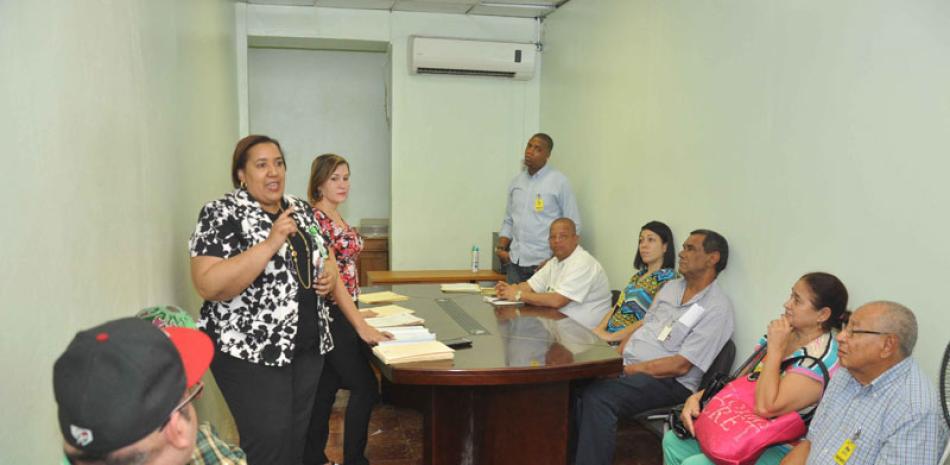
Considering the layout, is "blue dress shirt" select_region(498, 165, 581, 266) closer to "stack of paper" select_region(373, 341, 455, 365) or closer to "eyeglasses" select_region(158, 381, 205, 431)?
"stack of paper" select_region(373, 341, 455, 365)

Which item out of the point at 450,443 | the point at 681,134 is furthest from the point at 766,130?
the point at 450,443

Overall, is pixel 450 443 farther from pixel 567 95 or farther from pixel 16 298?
pixel 567 95

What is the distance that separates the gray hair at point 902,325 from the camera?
2.10m

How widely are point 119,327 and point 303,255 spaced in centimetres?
150

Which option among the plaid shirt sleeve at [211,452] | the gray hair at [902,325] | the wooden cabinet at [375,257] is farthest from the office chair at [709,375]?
the wooden cabinet at [375,257]

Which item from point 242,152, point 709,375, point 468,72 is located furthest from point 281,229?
point 468,72

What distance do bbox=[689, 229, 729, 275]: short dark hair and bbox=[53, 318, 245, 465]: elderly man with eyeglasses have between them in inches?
113

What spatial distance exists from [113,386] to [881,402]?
6.65ft

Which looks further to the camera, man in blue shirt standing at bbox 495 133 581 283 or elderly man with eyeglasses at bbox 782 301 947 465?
man in blue shirt standing at bbox 495 133 581 283

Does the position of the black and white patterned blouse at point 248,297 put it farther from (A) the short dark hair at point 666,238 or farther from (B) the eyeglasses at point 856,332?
(A) the short dark hair at point 666,238

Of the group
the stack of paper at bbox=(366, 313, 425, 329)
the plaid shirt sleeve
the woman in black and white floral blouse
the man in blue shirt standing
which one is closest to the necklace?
the woman in black and white floral blouse

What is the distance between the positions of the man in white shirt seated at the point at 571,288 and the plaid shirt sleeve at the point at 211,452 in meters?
2.52

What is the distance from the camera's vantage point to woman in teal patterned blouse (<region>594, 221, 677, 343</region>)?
3.92m

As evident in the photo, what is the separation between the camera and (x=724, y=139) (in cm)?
363
